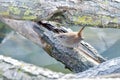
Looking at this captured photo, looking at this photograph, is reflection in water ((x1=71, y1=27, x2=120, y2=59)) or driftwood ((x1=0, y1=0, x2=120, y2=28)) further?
reflection in water ((x1=71, y1=27, x2=120, y2=59))

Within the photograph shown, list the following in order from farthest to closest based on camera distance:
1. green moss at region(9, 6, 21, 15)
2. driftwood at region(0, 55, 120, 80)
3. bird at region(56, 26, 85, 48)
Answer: bird at region(56, 26, 85, 48)
green moss at region(9, 6, 21, 15)
driftwood at region(0, 55, 120, 80)

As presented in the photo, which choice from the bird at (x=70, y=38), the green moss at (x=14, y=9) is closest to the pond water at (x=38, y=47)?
the bird at (x=70, y=38)

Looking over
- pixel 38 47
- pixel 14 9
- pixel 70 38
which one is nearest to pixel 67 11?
pixel 14 9

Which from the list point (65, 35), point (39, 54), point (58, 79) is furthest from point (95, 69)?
point (39, 54)

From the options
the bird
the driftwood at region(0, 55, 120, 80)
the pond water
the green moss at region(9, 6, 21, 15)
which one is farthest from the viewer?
the pond water

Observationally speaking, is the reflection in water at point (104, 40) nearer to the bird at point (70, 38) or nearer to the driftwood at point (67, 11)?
the bird at point (70, 38)

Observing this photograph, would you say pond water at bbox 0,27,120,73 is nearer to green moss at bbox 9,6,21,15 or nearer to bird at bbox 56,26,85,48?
bird at bbox 56,26,85,48

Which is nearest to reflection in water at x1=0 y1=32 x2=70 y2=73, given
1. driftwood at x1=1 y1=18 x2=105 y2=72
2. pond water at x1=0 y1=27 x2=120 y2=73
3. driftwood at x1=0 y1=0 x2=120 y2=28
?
pond water at x1=0 y1=27 x2=120 y2=73
